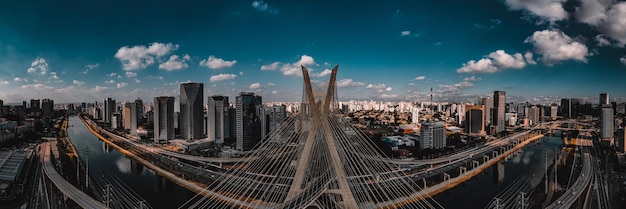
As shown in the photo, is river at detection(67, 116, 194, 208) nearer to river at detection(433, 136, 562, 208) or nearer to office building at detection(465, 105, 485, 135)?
river at detection(433, 136, 562, 208)

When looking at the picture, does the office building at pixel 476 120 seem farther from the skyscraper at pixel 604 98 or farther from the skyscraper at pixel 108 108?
the skyscraper at pixel 108 108

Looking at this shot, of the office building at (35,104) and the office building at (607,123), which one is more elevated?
the office building at (35,104)

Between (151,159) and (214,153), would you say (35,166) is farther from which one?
(214,153)

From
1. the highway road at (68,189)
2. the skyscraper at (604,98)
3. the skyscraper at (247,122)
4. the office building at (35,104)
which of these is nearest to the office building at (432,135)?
the skyscraper at (247,122)

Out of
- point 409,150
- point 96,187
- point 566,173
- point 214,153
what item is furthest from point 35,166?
point 566,173

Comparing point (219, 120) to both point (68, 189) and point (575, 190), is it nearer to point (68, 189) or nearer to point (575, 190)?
point (68, 189)

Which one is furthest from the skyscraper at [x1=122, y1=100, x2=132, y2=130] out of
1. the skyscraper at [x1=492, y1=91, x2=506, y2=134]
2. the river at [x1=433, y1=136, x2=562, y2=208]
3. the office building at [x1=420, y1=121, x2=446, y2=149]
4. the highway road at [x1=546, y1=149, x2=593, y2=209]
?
the skyscraper at [x1=492, y1=91, x2=506, y2=134]
